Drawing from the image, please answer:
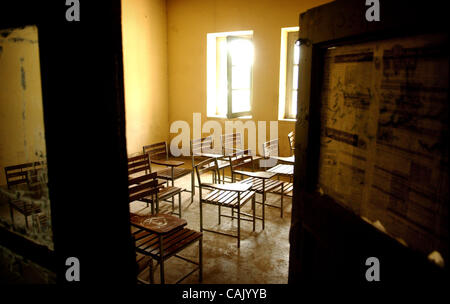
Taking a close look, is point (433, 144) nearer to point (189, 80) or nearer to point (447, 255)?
point (447, 255)

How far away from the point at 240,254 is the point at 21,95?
2.58 metres

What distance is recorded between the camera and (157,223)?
2584 millimetres

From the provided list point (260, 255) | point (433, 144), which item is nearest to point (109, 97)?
point (433, 144)

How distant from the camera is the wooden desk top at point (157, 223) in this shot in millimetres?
2459

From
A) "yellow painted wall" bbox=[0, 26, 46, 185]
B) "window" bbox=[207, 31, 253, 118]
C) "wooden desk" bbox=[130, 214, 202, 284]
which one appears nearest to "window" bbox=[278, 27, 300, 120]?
"window" bbox=[207, 31, 253, 118]

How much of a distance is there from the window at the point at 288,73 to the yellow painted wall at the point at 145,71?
2.57 metres

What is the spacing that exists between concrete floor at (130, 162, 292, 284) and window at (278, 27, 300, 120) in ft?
8.01

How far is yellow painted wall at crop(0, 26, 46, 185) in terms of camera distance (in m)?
1.21

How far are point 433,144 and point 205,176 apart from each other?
5354 mm

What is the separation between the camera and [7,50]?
1326 mm

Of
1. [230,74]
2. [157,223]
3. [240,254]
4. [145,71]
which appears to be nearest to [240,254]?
[240,254]

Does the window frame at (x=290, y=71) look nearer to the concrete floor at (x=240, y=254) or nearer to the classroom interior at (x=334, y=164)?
the concrete floor at (x=240, y=254)

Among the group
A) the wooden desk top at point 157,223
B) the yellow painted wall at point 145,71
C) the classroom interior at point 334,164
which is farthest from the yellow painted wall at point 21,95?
the yellow painted wall at point 145,71

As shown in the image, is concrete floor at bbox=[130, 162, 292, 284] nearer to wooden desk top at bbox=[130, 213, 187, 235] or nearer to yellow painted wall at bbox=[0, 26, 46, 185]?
wooden desk top at bbox=[130, 213, 187, 235]
